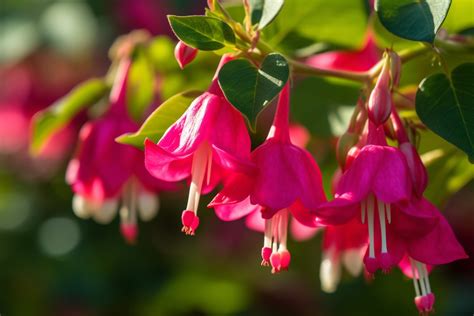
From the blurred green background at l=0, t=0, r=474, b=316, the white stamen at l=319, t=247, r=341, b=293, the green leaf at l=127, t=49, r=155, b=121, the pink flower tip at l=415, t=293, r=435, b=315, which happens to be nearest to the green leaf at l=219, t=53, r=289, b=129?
the pink flower tip at l=415, t=293, r=435, b=315

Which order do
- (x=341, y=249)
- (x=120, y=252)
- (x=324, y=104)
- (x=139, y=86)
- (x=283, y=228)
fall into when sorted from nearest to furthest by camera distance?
(x=283, y=228)
(x=341, y=249)
(x=324, y=104)
(x=139, y=86)
(x=120, y=252)

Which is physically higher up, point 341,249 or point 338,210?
point 338,210

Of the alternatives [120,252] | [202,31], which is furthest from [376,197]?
[120,252]

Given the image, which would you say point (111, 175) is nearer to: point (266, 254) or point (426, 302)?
point (266, 254)

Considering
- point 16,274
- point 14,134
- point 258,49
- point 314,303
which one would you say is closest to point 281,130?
point 258,49

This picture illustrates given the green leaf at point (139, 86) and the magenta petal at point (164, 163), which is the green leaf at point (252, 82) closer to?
the magenta petal at point (164, 163)

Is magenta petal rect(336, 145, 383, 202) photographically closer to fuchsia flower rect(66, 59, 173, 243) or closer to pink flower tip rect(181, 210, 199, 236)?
pink flower tip rect(181, 210, 199, 236)
